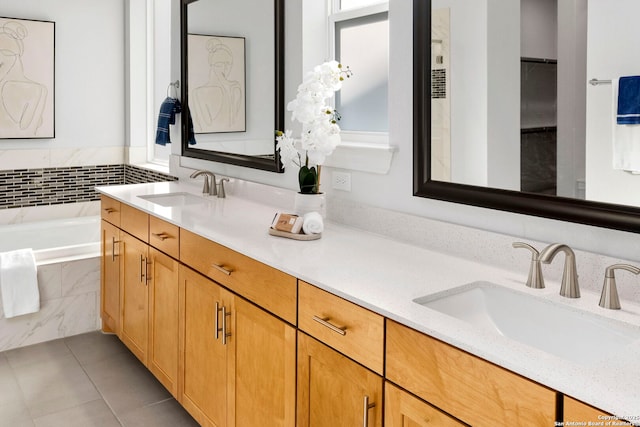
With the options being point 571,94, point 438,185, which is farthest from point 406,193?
point 571,94

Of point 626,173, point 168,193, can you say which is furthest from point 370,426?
point 168,193

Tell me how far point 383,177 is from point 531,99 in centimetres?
67

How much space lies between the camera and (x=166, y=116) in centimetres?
369

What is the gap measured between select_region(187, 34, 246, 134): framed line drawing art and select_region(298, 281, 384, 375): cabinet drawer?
5.27ft

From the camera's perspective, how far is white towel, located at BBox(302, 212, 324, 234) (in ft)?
6.74

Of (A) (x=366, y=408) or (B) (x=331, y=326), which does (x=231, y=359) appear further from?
(A) (x=366, y=408)

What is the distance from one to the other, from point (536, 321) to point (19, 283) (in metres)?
2.92

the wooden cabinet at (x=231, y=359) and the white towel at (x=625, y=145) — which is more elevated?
the white towel at (x=625, y=145)

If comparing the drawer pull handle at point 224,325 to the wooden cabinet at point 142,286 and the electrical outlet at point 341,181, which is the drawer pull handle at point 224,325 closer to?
the wooden cabinet at point 142,286

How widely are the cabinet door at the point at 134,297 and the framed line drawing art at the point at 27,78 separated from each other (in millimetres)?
1914

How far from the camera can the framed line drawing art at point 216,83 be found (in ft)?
9.93

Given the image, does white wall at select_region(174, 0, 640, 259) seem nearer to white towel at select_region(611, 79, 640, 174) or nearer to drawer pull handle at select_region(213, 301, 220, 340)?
white towel at select_region(611, 79, 640, 174)

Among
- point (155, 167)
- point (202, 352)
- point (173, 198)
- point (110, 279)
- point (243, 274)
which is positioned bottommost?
point (202, 352)

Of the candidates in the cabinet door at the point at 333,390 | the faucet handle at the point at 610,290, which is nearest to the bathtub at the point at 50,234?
the cabinet door at the point at 333,390
